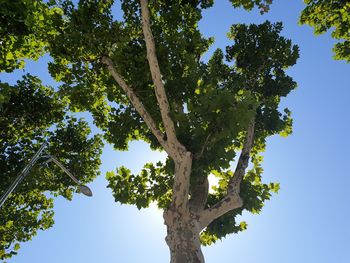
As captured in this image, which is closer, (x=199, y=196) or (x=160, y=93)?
(x=160, y=93)

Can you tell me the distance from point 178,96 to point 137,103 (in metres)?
1.88

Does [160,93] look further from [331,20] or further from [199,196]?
[331,20]

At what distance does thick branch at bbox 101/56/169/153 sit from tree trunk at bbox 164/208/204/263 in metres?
2.02

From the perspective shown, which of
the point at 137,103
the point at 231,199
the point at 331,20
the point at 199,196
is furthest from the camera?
the point at 331,20

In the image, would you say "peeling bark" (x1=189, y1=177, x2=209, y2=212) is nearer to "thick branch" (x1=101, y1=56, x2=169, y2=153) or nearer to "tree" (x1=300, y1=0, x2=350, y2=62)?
"thick branch" (x1=101, y1=56, x2=169, y2=153)

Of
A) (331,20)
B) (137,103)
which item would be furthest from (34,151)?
(331,20)

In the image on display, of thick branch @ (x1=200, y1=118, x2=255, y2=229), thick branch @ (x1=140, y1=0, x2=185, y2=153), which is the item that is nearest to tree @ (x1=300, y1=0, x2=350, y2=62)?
thick branch @ (x1=200, y1=118, x2=255, y2=229)

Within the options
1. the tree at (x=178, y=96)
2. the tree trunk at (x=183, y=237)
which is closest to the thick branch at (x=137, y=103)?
the tree at (x=178, y=96)

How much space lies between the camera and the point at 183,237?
9.57m

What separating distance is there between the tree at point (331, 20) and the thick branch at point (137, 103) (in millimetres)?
9700

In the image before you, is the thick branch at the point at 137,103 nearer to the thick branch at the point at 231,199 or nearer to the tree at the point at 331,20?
the thick branch at the point at 231,199

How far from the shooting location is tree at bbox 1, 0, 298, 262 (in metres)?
10.1

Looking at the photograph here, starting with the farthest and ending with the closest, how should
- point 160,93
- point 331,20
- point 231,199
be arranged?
point 331,20
point 231,199
point 160,93

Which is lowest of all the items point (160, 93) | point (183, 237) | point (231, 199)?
point (183, 237)
